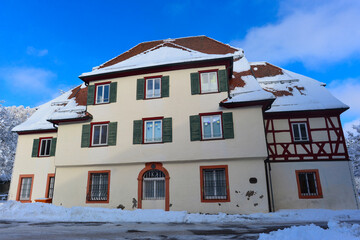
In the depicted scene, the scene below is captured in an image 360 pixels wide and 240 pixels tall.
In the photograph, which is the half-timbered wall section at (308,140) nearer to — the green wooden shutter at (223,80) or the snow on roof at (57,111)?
the green wooden shutter at (223,80)

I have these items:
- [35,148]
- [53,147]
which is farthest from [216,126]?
[35,148]

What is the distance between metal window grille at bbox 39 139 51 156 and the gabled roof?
6335mm

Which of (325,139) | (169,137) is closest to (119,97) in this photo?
(169,137)

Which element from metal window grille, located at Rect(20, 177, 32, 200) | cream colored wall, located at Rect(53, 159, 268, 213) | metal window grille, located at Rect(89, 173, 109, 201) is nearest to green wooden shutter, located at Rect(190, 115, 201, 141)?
cream colored wall, located at Rect(53, 159, 268, 213)

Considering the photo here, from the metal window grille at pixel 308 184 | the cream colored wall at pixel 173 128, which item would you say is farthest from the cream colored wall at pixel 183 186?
the metal window grille at pixel 308 184

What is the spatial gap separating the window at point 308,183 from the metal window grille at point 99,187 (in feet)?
38.5

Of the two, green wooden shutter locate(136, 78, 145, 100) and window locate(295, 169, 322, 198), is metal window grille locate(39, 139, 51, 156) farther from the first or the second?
window locate(295, 169, 322, 198)

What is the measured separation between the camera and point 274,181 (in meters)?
15.2

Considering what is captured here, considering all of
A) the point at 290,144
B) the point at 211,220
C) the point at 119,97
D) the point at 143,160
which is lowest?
the point at 211,220

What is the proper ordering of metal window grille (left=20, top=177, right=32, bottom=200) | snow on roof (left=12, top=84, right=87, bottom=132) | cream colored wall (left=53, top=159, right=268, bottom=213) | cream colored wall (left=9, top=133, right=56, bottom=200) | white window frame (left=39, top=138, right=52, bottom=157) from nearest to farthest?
cream colored wall (left=53, top=159, right=268, bottom=213) → snow on roof (left=12, top=84, right=87, bottom=132) → cream colored wall (left=9, top=133, right=56, bottom=200) → metal window grille (left=20, top=177, right=32, bottom=200) → white window frame (left=39, top=138, right=52, bottom=157)

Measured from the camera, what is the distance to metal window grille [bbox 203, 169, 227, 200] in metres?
13.4

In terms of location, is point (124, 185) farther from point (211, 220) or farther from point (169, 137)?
point (211, 220)

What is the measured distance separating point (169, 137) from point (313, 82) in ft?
39.8

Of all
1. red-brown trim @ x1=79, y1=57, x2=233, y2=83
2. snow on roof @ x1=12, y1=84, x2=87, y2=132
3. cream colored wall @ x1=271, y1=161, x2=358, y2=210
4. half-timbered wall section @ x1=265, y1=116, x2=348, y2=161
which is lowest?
cream colored wall @ x1=271, y1=161, x2=358, y2=210
